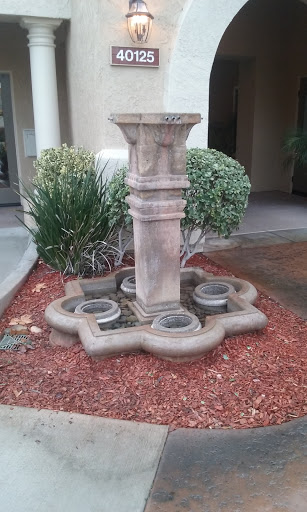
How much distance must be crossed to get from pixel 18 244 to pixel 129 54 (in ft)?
9.40

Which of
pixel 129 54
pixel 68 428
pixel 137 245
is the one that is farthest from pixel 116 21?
pixel 68 428

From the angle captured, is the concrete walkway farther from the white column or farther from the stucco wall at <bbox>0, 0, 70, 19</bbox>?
the stucco wall at <bbox>0, 0, 70, 19</bbox>

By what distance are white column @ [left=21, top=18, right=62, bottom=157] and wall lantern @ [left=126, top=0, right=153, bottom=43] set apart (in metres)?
1.83

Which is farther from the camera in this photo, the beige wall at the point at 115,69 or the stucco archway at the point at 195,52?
the stucco archway at the point at 195,52

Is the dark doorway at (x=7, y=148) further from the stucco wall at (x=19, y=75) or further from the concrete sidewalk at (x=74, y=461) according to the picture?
the concrete sidewalk at (x=74, y=461)

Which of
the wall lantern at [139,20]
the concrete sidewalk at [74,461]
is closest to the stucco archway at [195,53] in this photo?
the wall lantern at [139,20]

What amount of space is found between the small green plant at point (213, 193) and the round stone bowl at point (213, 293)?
55cm

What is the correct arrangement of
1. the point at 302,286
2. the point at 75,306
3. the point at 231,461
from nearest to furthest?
the point at 231,461 < the point at 75,306 < the point at 302,286

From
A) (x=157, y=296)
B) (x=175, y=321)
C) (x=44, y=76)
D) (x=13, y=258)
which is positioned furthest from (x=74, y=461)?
(x=44, y=76)

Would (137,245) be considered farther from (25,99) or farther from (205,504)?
(25,99)

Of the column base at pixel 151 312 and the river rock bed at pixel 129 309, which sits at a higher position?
the column base at pixel 151 312

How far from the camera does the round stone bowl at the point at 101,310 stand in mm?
3559

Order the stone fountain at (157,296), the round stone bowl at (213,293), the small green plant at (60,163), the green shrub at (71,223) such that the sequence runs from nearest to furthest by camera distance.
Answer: the stone fountain at (157,296)
the round stone bowl at (213,293)
the green shrub at (71,223)
the small green plant at (60,163)

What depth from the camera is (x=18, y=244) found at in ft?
20.4
